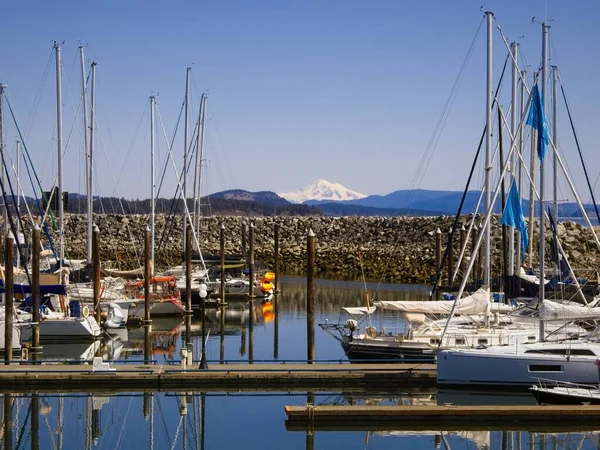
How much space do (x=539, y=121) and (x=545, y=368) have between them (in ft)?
26.7

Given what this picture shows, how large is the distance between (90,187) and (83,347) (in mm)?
13267

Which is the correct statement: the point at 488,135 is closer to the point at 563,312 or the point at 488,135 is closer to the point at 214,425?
the point at 563,312

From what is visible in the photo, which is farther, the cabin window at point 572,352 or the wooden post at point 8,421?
the cabin window at point 572,352

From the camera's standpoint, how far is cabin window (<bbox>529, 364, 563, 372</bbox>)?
99.5 ft

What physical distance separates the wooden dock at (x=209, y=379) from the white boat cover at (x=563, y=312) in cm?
400

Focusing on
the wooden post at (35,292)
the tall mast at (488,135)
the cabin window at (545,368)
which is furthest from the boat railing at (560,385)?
the wooden post at (35,292)

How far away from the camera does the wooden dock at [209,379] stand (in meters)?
31.3

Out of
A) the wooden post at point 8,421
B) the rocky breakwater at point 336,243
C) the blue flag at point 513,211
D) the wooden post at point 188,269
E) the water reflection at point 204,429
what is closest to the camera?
the water reflection at point 204,429

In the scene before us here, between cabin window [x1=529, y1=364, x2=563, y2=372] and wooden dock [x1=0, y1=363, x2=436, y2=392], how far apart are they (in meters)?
3.07

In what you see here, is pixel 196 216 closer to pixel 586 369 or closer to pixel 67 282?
pixel 67 282

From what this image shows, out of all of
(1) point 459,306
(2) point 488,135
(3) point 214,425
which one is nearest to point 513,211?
(2) point 488,135

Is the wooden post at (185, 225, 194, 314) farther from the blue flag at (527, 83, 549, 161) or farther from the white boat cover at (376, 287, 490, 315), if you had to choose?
the blue flag at (527, 83, 549, 161)

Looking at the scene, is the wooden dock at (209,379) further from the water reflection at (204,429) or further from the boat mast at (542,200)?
the boat mast at (542,200)

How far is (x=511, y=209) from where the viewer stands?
37688mm
